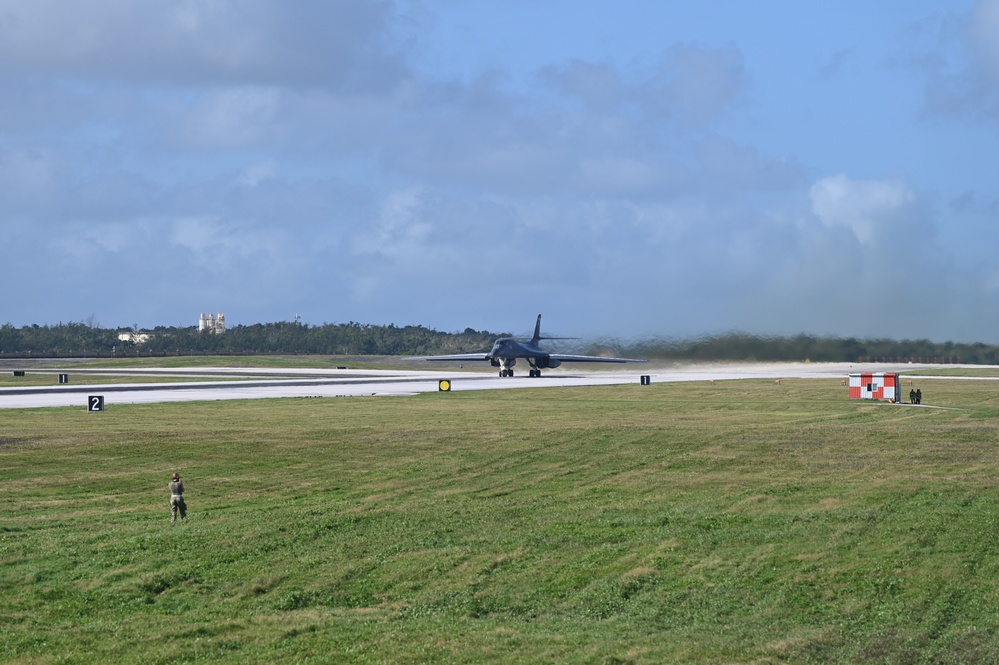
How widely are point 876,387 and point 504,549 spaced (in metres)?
52.8

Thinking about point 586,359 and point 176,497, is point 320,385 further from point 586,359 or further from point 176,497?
point 176,497

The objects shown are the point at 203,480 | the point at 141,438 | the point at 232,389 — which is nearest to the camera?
the point at 203,480

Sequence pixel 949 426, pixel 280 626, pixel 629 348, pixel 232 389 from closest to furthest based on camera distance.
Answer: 1. pixel 280 626
2. pixel 949 426
3. pixel 232 389
4. pixel 629 348

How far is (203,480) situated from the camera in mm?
35500

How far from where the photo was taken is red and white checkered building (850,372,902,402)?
70.4 meters

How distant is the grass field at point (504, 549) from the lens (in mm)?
17766

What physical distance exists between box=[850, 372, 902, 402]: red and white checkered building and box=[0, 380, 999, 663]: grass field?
23747mm

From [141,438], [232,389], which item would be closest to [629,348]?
[232,389]

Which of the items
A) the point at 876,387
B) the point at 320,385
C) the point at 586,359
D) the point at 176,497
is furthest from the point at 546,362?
the point at 176,497

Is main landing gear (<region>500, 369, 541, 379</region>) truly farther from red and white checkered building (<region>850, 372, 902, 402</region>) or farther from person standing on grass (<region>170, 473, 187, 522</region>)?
person standing on grass (<region>170, 473, 187, 522</region>)

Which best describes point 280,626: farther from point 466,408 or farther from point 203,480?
point 466,408

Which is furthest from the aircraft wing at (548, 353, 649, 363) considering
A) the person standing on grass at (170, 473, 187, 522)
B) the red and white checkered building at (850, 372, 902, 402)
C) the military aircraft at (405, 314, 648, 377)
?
the person standing on grass at (170, 473, 187, 522)

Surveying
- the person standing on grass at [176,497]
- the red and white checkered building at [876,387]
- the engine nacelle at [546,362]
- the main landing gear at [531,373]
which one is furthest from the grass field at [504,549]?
the engine nacelle at [546,362]

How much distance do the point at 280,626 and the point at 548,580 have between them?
563 centimetres
